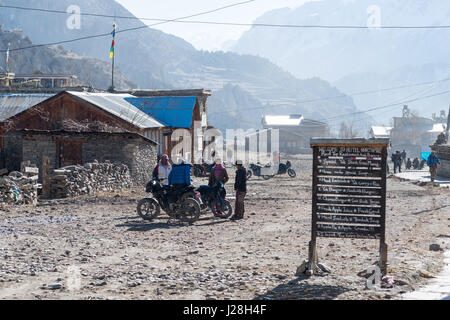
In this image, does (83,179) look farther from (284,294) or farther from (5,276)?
(284,294)

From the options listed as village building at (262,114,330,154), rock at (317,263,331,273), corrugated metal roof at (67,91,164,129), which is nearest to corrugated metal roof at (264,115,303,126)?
village building at (262,114,330,154)

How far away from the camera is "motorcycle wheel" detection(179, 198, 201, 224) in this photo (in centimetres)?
1426

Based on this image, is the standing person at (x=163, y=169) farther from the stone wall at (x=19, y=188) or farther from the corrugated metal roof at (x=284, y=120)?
the corrugated metal roof at (x=284, y=120)

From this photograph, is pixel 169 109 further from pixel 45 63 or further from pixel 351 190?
pixel 45 63

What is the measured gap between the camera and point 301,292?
7.96 m

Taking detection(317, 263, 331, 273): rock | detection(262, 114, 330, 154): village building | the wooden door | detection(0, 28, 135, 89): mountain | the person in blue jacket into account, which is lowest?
detection(317, 263, 331, 273): rock

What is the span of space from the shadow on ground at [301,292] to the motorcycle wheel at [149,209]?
6.61 meters

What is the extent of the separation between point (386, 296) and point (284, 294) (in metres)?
1.29

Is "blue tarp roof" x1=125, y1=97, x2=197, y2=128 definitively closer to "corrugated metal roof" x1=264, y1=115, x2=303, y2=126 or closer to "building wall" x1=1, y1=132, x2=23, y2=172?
"building wall" x1=1, y1=132, x2=23, y2=172

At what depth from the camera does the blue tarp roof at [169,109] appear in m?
31.3

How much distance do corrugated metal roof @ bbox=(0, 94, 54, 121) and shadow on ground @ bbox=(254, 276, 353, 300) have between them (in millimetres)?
26586

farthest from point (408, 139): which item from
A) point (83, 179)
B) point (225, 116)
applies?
point (83, 179)

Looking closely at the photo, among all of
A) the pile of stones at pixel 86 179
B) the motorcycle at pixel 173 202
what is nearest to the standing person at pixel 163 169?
the motorcycle at pixel 173 202
